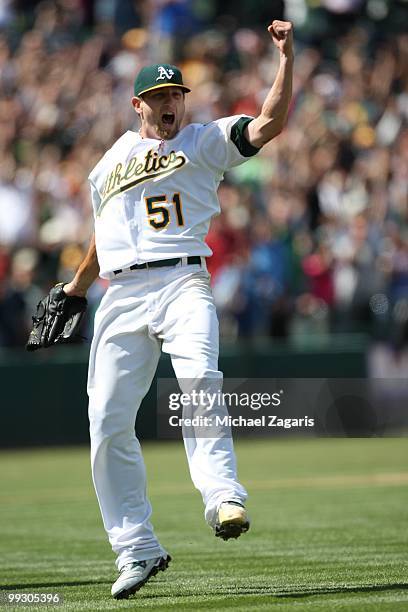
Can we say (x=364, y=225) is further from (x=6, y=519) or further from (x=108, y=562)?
(x=108, y=562)

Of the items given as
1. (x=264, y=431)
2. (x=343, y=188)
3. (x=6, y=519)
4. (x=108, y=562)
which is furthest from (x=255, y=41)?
(x=108, y=562)

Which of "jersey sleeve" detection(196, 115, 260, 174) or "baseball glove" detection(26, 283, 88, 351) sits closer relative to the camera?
"jersey sleeve" detection(196, 115, 260, 174)

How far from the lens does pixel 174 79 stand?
240 inches

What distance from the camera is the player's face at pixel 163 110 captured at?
6.14 m

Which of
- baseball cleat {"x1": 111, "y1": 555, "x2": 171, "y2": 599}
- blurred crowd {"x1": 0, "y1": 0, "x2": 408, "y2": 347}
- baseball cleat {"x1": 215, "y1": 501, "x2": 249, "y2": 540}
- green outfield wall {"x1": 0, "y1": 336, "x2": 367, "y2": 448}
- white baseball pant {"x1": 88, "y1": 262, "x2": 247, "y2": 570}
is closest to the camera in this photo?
baseball cleat {"x1": 215, "y1": 501, "x2": 249, "y2": 540}

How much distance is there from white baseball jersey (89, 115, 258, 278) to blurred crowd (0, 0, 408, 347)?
9551mm

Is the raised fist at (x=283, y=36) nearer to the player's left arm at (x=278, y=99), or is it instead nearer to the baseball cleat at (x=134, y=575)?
the player's left arm at (x=278, y=99)

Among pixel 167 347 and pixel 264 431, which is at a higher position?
pixel 167 347

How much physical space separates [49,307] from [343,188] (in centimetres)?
1137

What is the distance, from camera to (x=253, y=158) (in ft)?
58.9

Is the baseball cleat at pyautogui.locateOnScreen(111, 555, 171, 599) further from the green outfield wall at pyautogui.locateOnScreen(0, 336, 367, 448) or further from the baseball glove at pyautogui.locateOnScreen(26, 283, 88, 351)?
the green outfield wall at pyautogui.locateOnScreen(0, 336, 367, 448)

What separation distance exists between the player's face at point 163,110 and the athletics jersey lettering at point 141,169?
0.40 feet

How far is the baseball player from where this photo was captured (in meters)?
6.02

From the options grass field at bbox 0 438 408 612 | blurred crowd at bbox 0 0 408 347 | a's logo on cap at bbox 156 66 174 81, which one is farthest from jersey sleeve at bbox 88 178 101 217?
blurred crowd at bbox 0 0 408 347
